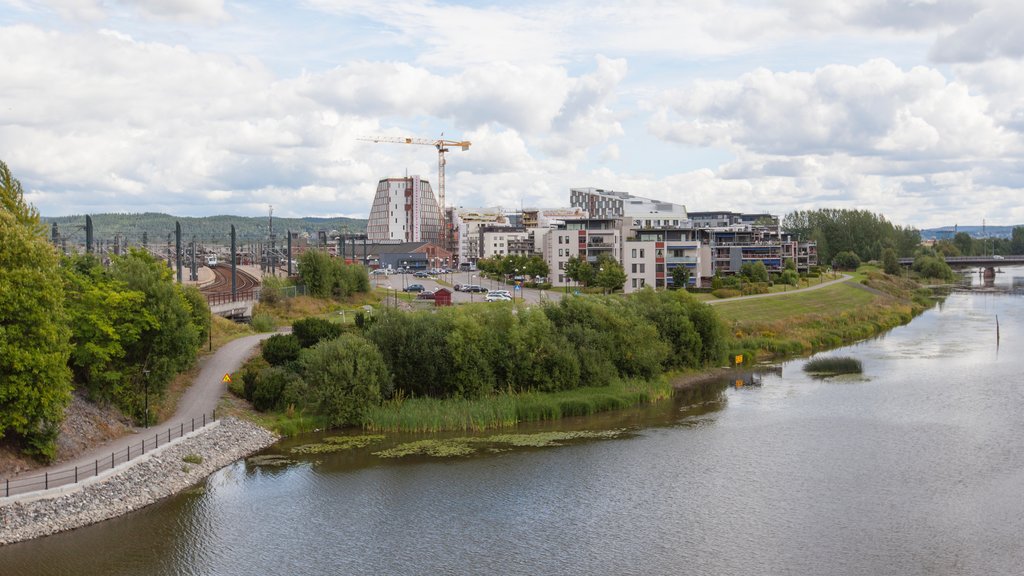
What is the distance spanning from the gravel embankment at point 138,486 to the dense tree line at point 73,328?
9.75ft

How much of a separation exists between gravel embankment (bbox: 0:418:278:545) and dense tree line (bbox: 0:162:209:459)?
2.97 metres

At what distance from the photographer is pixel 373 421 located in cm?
4009

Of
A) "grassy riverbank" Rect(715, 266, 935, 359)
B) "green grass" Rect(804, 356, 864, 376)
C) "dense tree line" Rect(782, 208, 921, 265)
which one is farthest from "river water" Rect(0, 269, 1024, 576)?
"dense tree line" Rect(782, 208, 921, 265)

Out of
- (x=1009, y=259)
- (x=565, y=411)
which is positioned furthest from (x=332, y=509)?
(x=1009, y=259)

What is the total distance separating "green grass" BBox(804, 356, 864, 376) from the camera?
183 feet

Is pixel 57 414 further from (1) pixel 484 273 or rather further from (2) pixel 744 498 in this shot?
(1) pixel 484 273

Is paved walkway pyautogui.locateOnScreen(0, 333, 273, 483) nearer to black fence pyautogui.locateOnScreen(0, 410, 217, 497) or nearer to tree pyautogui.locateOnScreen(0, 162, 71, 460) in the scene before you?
black fence pyautogui.locateOnScreen(0, 410, 217, 497)

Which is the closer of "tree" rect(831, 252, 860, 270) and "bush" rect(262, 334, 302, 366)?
"bush" rect(262, 334, 302, 366)

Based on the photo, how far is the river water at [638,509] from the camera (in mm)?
24766

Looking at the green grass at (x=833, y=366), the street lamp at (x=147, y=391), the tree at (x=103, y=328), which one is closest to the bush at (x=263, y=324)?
the tree at (x=103, y=328)

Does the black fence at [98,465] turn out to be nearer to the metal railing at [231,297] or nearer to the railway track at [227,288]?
the railway track at [227,288]

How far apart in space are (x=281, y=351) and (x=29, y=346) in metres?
15.6

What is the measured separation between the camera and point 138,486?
2958cm

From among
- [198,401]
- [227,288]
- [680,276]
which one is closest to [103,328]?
[198,401]
